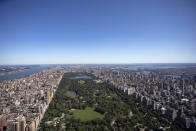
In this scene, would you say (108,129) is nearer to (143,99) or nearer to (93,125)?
(93,125)

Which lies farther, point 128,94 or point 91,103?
point 128,94

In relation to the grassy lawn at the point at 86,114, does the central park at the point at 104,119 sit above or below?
above

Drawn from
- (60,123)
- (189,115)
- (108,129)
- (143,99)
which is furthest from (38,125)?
(189,115)

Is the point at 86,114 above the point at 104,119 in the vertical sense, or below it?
below

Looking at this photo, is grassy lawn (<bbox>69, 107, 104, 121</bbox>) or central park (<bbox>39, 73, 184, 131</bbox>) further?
grassy lawn (<bbox>69, 107, 104, 121</bbox>)

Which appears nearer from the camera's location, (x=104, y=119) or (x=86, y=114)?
(x=104, y=119)

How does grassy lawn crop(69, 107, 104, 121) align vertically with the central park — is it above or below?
below

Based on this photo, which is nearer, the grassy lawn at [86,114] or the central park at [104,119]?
the central park at [104,119]

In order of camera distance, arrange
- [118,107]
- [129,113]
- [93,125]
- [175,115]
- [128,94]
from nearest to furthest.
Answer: [93,125], [175,115], [129,113], [118,107], [128,94]
